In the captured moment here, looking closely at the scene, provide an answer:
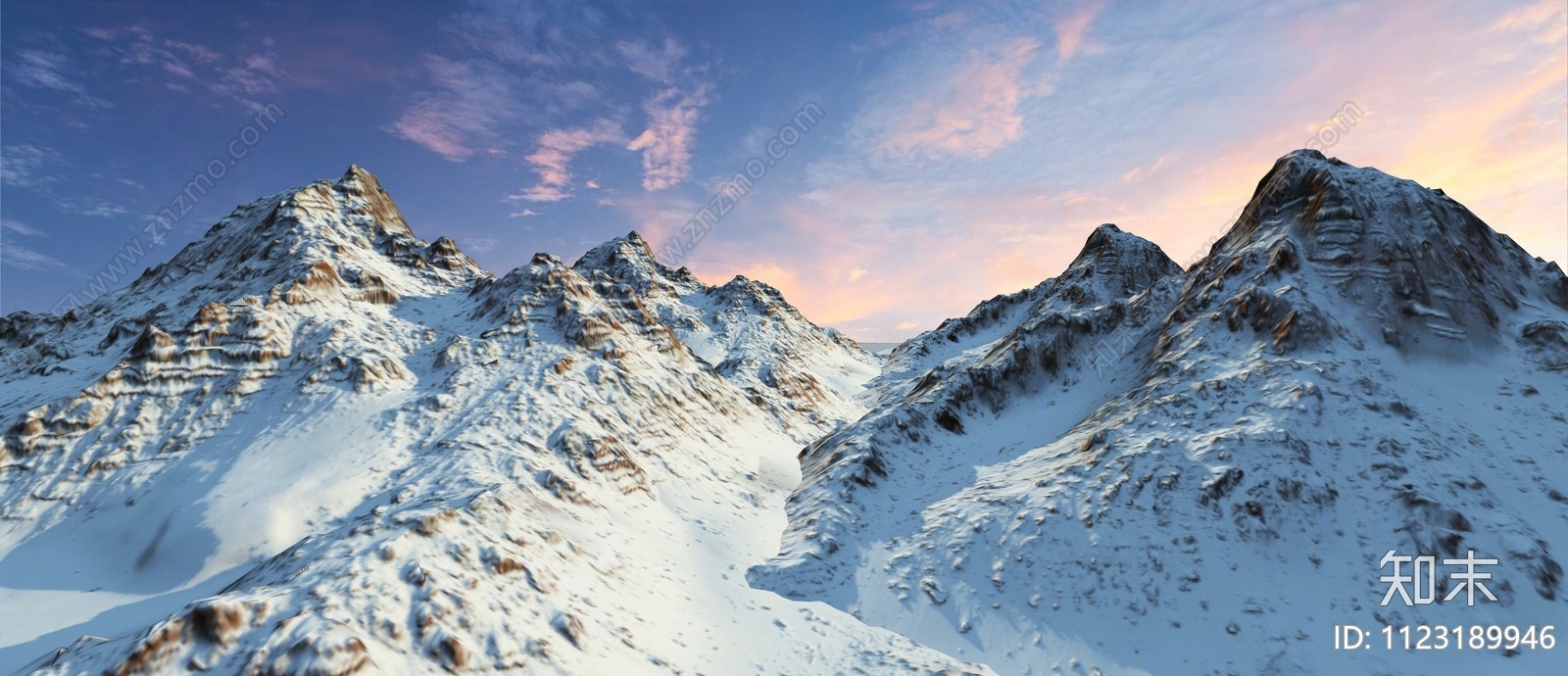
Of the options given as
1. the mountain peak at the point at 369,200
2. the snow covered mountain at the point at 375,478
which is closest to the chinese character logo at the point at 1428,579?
the snow covered mountain at the point at 375,478

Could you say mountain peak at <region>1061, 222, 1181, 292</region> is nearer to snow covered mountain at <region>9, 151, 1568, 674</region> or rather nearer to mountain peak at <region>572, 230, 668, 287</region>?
snow covered mountain at <region>9, 151, 1568, 674</region>

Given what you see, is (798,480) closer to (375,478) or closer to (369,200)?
(375,478)

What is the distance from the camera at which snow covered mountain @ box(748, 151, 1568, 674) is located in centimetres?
1680

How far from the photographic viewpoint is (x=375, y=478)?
23.1 metres

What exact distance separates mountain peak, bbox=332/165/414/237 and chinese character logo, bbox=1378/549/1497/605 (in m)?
59.7

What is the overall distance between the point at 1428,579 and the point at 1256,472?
4.76 metres

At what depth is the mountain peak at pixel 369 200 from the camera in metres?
47.3

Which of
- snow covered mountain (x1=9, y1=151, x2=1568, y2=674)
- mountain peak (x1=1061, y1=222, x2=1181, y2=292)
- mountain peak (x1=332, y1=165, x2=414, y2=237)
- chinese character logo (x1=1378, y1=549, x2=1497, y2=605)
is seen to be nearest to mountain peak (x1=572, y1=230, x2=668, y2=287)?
mountain peak (x1=332, y1=165, x2=414, y2=237)

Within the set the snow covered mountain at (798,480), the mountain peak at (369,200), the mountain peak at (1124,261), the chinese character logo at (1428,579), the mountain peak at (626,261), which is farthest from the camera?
the mountain peak at (626,261)

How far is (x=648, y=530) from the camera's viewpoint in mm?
23656

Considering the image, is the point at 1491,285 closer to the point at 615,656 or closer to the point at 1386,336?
the point at 1386,336

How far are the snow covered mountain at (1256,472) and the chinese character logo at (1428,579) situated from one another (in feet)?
0.66

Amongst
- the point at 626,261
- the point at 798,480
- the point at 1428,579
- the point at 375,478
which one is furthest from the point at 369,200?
the point at 1428,579

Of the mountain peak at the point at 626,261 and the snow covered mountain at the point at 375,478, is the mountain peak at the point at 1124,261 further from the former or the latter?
the mountain peak at the point at 626,261
